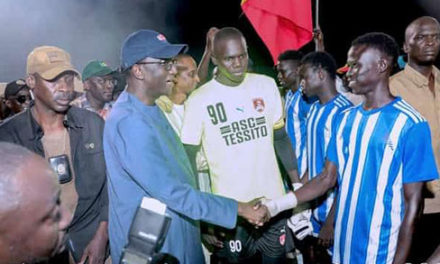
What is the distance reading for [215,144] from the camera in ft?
12.2

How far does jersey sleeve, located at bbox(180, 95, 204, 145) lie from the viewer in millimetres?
3729

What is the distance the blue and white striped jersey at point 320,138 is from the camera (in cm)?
436

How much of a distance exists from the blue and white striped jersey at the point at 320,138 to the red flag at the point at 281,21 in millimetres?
1304

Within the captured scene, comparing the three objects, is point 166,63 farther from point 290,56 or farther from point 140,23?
point 140,23

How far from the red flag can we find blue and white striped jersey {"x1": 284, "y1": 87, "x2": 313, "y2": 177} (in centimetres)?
59

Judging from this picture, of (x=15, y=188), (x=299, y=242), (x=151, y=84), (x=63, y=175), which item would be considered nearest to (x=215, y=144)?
(x=151, y=84)

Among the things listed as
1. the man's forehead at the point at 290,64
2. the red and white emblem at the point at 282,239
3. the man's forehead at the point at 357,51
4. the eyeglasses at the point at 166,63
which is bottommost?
the red and white emblem at the point at 282,239

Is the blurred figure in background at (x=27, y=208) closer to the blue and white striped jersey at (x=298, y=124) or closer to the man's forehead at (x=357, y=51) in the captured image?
the man's forehead at (x=357, y=51)

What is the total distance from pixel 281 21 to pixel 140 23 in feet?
18.3

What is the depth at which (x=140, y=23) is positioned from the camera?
34.8 feet

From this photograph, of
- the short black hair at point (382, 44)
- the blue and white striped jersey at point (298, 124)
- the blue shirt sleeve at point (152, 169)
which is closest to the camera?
the blue shirt sleeve at point (152, 169)

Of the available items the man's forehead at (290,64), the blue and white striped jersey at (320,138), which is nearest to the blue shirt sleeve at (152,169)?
the blue and white striped jersey at (320,138)

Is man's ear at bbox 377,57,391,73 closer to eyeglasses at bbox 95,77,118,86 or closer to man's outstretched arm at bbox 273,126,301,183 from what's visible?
man's outstretched arm at bbox 273,126,301,183

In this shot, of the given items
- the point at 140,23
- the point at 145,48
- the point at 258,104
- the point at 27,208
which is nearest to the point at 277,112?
the point at 258,104
